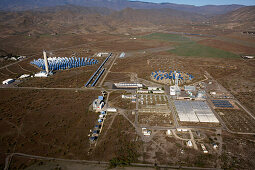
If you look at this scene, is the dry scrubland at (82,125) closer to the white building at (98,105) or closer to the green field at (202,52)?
the white building at (98,105)

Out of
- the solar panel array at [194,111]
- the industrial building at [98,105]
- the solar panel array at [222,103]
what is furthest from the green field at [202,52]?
the industrial building at [98,105]

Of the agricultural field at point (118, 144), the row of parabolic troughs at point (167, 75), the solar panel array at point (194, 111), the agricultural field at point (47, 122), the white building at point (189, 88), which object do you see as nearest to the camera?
the agricultural field at point (118, 144)

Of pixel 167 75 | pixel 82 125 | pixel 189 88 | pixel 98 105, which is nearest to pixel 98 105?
pixel 98 105

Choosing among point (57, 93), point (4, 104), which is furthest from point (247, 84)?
point (4, 104)

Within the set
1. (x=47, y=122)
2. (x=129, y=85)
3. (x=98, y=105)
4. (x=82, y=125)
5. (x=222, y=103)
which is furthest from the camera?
(x=129, y=85)

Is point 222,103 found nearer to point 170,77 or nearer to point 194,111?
point 194,111

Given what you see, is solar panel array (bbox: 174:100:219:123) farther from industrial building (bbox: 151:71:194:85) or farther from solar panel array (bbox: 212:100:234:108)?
industrial building (bbox: 151:71:194:85)

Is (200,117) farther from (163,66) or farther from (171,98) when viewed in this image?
(163,66)
